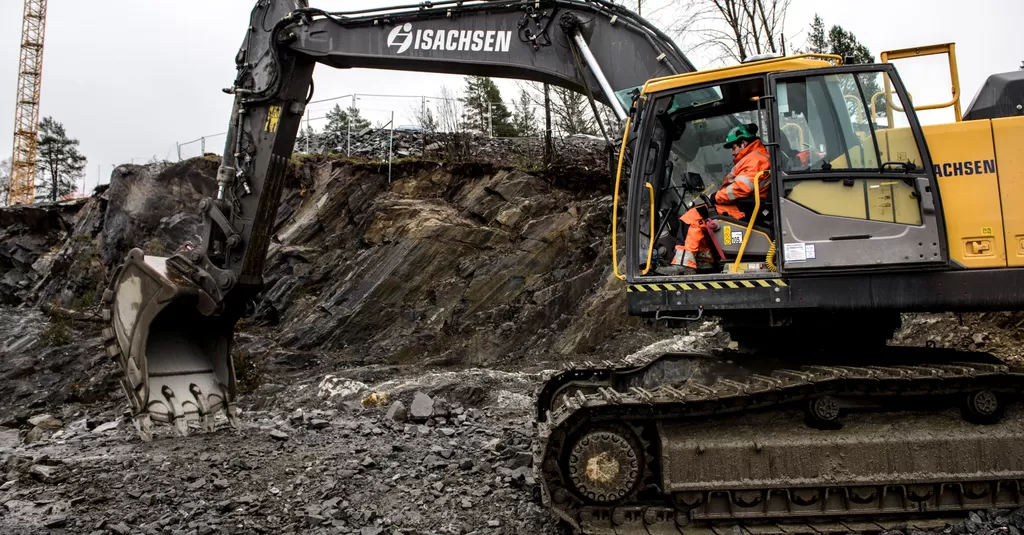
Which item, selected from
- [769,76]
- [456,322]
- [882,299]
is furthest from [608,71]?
[456,322]

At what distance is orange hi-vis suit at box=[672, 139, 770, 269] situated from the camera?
176 inches

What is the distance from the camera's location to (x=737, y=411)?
4.30 metres

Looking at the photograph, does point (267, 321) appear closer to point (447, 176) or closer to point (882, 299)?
point (447, 176)

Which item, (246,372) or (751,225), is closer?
(751,225)

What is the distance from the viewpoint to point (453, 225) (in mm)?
13094

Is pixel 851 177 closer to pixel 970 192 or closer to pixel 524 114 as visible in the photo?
pixel 970 192

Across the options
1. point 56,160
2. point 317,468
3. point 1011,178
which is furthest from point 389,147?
point 56,160

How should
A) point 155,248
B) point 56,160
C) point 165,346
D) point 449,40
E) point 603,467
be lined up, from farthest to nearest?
point 56,160 < point 155,248 < point 165,346 < point 449,40 < point 603,467

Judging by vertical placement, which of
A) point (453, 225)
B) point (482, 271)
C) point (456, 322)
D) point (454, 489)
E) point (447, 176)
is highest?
point (447, 176)

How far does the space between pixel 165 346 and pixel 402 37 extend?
11.8 feet

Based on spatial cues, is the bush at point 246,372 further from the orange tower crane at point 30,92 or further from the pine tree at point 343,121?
the orange tower crane at point 30,92

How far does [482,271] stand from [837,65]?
8.73 m

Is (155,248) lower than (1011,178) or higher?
higher

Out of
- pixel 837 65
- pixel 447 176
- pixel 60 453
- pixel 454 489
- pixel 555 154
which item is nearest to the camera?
pixel 837 65
